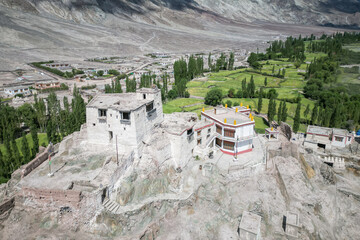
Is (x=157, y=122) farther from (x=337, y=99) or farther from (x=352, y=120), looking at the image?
(x=337, y=99)

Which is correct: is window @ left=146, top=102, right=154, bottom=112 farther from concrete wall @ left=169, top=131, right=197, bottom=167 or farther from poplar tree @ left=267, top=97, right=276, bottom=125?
poplar tree @ left=267, top=97, right=276, bottom=125

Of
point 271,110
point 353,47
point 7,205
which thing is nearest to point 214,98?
point 271,110

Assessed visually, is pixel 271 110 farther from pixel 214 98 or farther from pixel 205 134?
pixel 205 134

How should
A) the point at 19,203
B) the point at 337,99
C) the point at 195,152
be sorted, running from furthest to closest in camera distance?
1. the point at 337,99
2. the point at 195,152
3. the point at 19,203

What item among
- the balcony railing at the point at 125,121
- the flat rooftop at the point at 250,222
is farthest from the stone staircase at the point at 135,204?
the balcony railing at the point at 125,121

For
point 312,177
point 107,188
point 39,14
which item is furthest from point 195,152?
point 39,14

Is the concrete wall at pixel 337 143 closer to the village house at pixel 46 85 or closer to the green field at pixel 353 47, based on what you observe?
the village house at pixel 46 85
